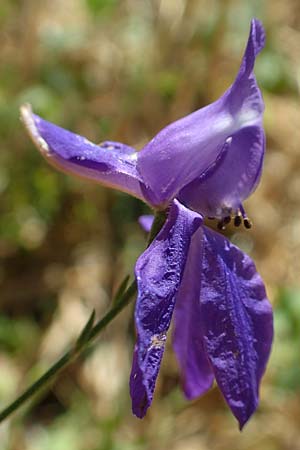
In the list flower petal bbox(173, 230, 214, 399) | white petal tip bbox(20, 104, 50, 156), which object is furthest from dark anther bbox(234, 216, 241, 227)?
white petal tip bbox(20, 104, 50, 156)

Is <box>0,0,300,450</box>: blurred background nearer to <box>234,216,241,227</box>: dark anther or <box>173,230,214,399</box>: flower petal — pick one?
<box>173,230,214,399</box>: flower petal

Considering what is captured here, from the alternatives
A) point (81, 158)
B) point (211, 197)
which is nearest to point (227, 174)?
point (211, 197)

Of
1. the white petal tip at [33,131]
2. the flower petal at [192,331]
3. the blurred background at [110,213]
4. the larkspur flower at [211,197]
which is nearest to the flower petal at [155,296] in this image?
the larkspur flower at [211,197]

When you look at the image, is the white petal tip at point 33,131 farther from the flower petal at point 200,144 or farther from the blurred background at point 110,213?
the blurred background at point 110,213

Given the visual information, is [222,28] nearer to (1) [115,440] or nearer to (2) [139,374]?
(1) [115,440]

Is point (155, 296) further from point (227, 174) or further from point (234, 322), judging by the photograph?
point (227, 174)

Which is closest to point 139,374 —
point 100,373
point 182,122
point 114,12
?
point 182,122
